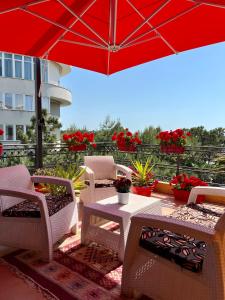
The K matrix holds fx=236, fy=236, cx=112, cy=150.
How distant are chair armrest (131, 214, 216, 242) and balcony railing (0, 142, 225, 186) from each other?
8.05 ft

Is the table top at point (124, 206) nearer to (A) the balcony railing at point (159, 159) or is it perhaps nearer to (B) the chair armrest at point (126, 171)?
(B) the chair armrest at point (126, 171)

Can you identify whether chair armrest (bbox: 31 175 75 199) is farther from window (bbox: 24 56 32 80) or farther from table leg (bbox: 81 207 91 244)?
window (bbox: 24 56 32 80)

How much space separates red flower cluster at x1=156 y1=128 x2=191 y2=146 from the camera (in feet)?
12.5

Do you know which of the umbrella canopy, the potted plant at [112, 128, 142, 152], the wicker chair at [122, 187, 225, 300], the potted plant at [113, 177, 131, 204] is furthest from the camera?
the potted plant at [112, 128, 142, 152]

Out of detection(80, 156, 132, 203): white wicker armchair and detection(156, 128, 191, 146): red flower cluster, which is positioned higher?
detection(156, 128, 191, 146): red flower cluster

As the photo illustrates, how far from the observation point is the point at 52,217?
6.80 ft

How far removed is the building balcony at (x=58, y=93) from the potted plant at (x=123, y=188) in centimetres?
1205

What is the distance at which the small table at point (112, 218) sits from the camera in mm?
2027

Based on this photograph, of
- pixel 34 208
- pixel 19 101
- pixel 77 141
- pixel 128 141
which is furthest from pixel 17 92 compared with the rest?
pixel 34 208

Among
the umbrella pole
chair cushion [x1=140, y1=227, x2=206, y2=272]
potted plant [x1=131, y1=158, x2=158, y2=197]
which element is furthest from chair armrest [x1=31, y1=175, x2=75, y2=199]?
potted plant [x1=131, y1=158, x2=158, y2=197]

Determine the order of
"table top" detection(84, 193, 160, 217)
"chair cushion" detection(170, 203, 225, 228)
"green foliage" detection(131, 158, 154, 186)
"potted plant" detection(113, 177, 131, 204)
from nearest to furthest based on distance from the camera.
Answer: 1. "chair cushion" detection(170, 203, 225, 228)
2. "table top" detection(84, 193, 160, 217)
3. "potted plant" detection(113, 177, 131, 204)
4. "green foliage" detection(131, 158, 154, 186)

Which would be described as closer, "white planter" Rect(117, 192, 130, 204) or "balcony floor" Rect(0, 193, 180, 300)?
"balcony floor" Rect(0, 193, 180, 300)

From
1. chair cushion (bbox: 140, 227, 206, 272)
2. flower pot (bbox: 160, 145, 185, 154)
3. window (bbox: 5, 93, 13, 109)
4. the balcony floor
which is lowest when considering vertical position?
the balcony floor

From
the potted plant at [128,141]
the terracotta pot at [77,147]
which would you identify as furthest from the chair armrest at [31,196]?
the potted plant at [128,141]
